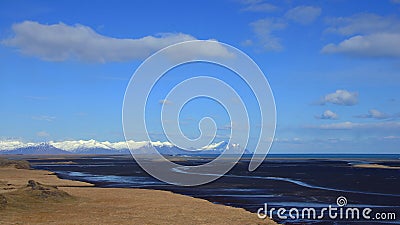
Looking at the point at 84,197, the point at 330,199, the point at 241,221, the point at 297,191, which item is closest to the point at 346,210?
the point at 330,199

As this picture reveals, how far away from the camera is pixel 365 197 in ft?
157

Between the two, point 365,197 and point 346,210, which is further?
point 365,197

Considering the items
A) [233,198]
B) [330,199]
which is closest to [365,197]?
[330,199]

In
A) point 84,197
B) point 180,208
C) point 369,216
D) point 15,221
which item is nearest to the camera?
point 15,221

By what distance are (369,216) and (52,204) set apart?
24520 millimetres

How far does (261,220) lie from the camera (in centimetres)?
3134

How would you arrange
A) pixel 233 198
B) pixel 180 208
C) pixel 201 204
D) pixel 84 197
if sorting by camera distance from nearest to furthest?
pixel 180 208, pixel 201 204, pixel 84 197, pixel 233 198

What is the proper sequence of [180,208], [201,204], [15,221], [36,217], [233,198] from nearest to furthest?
[15,221] → [36,217] → [180,208] → [201,204] → [233,198]

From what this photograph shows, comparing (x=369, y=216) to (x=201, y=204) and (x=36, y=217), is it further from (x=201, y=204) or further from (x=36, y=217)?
(x=36, y=217)

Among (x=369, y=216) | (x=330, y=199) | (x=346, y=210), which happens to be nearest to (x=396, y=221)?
(x=369, y=216)

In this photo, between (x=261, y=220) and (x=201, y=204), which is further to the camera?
(x=201, y=204)

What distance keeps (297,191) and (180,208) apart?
2163cm

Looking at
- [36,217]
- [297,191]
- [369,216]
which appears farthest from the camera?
[297,191]

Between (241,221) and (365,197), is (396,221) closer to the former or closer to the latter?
(241,221)
